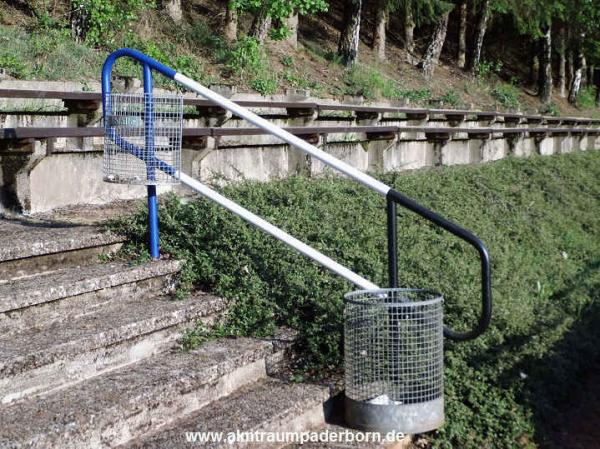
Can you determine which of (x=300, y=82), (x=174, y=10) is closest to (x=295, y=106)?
(x=300, y=82)

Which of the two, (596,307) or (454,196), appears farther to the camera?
(454,196)

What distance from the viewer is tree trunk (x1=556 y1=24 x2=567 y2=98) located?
1533 inches

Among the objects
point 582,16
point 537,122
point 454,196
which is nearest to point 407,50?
point 582,16

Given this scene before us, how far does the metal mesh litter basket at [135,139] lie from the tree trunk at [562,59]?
35049 millimetres

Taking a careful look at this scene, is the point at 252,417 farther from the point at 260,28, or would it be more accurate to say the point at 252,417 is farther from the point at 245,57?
the point at 260,28

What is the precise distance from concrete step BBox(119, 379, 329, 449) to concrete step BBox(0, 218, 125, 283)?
150cm

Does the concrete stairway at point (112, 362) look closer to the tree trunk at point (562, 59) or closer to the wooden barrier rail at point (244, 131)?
the wooden barrier rail at point (244, 131)

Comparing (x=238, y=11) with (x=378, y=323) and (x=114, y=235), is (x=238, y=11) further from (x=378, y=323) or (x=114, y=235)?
(x=378, y=323)

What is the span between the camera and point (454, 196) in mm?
10203

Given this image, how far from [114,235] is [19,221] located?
91 centimetres

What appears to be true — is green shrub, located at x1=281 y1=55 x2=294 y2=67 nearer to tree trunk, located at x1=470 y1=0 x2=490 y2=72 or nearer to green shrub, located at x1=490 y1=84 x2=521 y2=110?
tree trunk, located at x1=470 y1=0 x2=490 y2=72

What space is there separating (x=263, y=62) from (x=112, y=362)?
17.8 m

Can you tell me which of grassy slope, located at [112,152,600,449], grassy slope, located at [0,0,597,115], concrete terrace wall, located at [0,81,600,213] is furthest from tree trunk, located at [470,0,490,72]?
grassy slope, located at [112,152,600,449]

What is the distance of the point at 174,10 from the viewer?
75.5 ft
